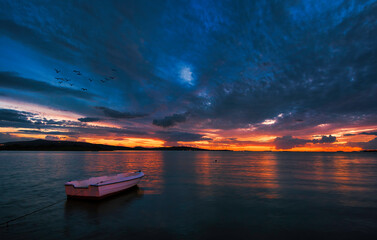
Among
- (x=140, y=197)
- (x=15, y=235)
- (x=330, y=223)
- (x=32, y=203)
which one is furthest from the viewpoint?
(x=140, y=197)

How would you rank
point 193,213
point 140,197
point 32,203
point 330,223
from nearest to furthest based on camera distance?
point 330,223, point 193,213, point 32,203, point 140,197

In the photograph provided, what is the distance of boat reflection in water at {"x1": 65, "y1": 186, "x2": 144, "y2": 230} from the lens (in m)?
14.1

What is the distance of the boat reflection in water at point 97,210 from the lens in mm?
14068

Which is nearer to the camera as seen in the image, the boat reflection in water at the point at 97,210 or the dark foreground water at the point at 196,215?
the dark foreground water at the point at 196,215

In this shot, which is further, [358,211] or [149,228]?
[358,211]

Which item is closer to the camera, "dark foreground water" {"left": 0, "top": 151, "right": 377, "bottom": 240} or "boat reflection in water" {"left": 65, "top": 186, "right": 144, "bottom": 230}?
"dark foreground water" {"left": 0, "top": 151, "right": 377, "bottom": 240}

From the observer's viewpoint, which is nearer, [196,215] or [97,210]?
[196,215]

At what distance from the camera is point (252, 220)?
47.4ft

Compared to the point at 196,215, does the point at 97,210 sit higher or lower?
lower

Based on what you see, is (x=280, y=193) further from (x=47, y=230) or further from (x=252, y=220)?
(x=47, y=230)

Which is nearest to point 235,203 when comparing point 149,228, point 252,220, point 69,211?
point 252,220

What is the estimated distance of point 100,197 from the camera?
19172mm

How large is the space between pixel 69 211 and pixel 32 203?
5625 mm

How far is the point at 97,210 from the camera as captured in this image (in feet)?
55.1
